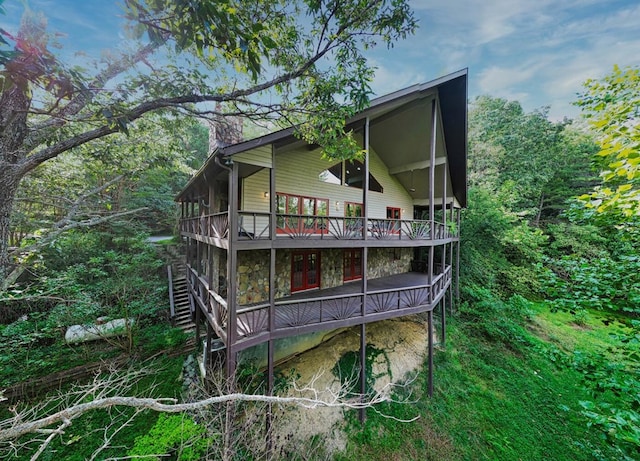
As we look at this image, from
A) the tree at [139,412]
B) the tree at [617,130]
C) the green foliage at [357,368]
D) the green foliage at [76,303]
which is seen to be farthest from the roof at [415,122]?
the green foliage at [357,368]

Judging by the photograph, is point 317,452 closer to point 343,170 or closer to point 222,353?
point 222,353

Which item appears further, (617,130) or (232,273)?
(232,273)

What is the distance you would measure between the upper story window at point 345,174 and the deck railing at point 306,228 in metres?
2.59

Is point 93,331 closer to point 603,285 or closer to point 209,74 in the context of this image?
point 209,74

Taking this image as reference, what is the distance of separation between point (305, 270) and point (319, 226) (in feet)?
8.05

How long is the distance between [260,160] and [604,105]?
6531 mm

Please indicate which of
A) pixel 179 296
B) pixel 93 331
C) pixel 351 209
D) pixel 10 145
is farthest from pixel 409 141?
pixel 93 331

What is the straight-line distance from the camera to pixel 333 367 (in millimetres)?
8180

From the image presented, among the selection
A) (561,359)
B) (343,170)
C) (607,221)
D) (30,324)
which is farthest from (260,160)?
(30,324)

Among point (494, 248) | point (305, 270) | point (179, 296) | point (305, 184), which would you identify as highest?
point (305, 184)

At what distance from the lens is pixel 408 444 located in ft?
21.5

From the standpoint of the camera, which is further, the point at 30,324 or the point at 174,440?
the point at 30,324

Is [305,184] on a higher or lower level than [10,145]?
higher

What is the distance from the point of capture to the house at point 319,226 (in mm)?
5738
